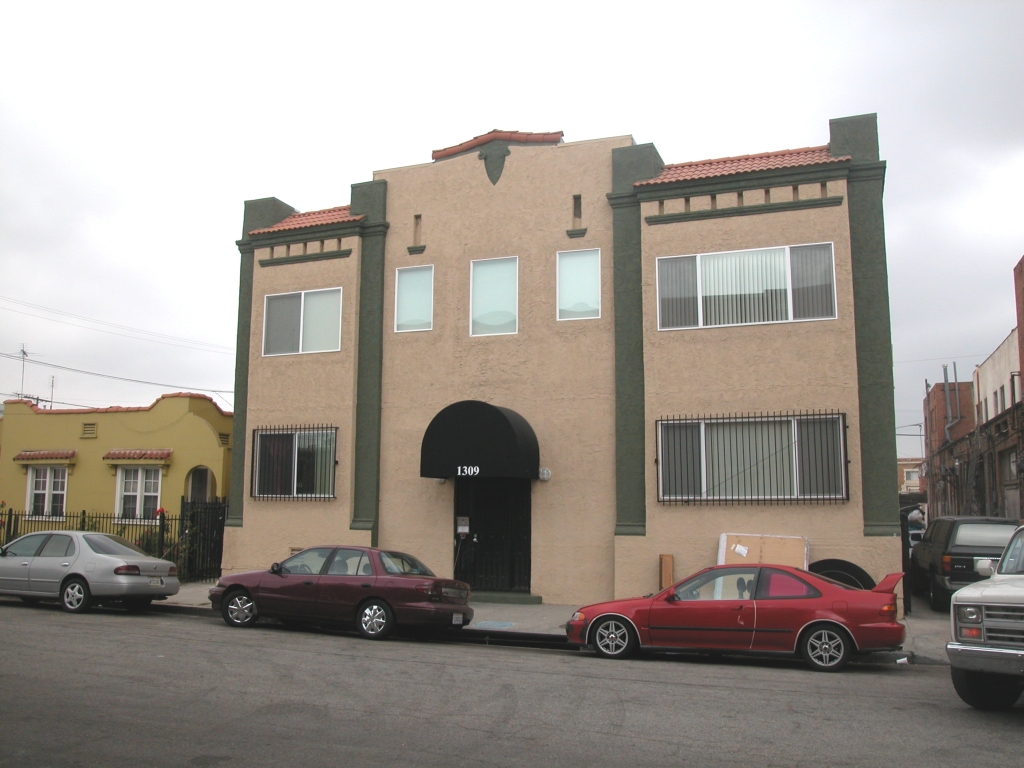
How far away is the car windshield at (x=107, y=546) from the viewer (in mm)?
15328

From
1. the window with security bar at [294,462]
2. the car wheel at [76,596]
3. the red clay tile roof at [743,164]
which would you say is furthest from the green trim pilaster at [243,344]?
the red clay tile roof at [743,164]

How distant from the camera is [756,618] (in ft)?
35.2

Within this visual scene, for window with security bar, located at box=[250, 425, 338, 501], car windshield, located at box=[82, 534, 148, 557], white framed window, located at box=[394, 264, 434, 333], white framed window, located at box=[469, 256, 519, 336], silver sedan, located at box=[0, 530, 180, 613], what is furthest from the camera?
window with security bar, located at box=[250, 425, 338, 501]

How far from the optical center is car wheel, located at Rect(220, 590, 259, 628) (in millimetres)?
13789

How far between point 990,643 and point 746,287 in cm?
888

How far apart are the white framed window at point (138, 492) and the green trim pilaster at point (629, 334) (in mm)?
13021

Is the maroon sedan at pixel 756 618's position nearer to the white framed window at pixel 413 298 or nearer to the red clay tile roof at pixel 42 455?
the white framed window at pixel 413 298

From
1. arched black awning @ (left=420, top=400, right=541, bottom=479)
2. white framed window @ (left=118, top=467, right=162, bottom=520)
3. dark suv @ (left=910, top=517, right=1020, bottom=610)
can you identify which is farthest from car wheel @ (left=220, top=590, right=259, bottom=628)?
dark suv @ (left=910, top=517, right=1020, bottom=610)

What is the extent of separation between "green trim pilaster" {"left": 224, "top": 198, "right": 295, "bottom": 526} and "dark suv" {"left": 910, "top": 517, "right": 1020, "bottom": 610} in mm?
13673

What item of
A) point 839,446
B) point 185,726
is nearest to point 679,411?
point 839,446

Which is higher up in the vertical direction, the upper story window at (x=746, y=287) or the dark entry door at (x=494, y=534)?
the upper story window at (x=746, y=287)

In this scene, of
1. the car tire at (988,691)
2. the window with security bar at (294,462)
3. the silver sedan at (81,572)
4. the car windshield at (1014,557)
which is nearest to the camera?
the car tire at (988,691)

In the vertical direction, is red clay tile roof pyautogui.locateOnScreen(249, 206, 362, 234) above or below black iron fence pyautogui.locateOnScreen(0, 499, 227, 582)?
above

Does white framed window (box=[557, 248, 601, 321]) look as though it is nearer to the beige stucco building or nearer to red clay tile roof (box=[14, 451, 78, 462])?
the beige stucco building
